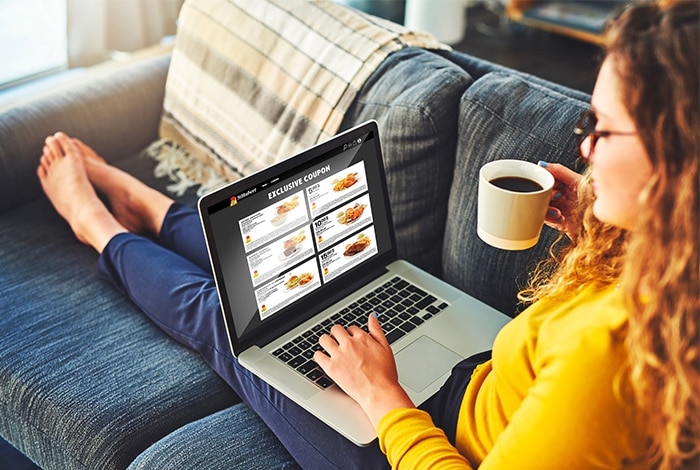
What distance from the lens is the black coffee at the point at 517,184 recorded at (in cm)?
121

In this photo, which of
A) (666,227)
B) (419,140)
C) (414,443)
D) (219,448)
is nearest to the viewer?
(666,227)

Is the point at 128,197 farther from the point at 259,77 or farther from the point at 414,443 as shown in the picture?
the point at 414,443

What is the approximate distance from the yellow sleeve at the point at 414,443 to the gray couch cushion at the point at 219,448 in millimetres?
278

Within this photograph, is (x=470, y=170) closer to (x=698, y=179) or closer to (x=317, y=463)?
(x=317, y=463)

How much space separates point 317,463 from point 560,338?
0.50m

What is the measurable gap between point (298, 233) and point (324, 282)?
0.12 m

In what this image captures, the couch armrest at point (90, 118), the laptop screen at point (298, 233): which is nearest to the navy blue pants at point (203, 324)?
the laptop screen at point (298, 233)

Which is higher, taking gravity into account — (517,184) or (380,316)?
(517,184)

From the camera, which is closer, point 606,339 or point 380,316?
point 606,339

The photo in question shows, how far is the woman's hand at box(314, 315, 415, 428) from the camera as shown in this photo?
115 cm

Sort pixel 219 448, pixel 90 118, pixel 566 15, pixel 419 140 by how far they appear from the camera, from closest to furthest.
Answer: pixel 219 448
pixel 419 140
pixel 90 118
pixel 566 15

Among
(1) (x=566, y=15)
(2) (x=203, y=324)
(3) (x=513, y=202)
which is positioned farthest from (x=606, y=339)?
(1) (x=566, y=15)

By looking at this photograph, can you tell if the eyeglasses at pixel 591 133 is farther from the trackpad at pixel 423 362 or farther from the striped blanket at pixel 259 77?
the striped blanket at pixel 259 77

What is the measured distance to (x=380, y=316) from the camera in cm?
142
